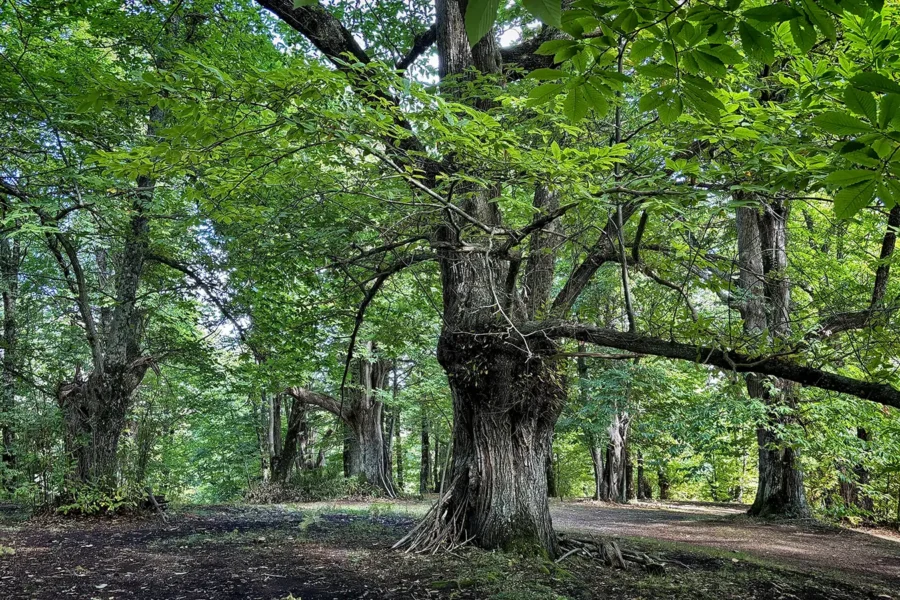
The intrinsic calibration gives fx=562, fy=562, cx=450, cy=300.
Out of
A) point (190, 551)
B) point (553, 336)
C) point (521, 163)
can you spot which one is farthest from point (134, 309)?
point (521, 163)

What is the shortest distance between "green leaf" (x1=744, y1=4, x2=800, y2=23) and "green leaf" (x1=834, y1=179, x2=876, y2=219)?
422 millimetres

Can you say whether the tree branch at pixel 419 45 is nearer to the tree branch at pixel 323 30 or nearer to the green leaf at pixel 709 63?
the tree branch at pixel 323 30

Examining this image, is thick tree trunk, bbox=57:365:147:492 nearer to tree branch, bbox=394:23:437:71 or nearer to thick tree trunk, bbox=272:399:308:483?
tree branch, bbox=394:23:437:71

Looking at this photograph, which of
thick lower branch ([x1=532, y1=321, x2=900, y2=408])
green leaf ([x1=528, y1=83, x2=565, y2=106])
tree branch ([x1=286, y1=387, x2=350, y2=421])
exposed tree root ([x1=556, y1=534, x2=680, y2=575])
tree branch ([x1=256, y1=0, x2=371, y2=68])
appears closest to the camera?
green leaf ([x1=528, y1=83, x2=565, y2=106])

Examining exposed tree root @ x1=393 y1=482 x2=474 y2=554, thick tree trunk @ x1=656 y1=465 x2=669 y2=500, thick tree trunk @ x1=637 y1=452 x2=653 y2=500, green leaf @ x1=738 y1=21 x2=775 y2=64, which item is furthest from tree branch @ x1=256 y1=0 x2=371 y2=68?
thick tree trunk @ x1=656 y1=465 x2=669 y2=500

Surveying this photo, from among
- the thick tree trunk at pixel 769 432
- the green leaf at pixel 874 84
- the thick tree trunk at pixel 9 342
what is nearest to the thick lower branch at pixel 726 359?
the green leaf at pixel 874 84

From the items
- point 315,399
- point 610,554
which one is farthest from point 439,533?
point 315,399

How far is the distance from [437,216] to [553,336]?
156 cm

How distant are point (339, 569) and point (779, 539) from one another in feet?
23.4

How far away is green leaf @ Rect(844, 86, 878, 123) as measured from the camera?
1.16 meters

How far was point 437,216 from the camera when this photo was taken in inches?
206

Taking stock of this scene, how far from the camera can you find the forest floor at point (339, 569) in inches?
168

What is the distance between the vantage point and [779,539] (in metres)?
8.59

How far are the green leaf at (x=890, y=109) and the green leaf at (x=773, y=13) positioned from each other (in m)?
0.30
